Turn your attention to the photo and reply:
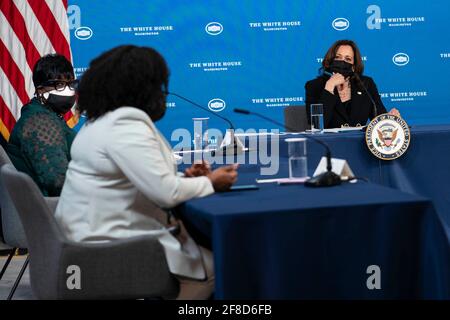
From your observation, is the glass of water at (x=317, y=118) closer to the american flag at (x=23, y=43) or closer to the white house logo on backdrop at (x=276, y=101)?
the white house logo on backdrop at (x=276, y=101)

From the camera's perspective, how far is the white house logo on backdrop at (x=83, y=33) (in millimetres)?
5969

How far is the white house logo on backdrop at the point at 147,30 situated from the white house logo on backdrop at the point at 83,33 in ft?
0.78

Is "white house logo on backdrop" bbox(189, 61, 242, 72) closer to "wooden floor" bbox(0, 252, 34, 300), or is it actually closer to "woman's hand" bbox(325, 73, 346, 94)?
"woman's hand" bbox(325, 73, 346, 94)

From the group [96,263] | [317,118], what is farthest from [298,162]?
[317,118]

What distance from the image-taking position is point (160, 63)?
8.34 feet

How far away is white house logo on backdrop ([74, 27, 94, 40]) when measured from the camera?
5969mm

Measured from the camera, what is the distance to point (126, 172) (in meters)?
2.38

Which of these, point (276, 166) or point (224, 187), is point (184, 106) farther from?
point (224, 187)

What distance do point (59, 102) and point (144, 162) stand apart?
4.91ft

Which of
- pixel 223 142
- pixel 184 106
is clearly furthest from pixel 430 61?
pixel 223 142

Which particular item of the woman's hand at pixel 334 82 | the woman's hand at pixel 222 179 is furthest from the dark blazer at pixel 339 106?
the woman's hand at pixel 222 179

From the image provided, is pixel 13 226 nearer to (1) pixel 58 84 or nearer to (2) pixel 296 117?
(1) pixel 58 84

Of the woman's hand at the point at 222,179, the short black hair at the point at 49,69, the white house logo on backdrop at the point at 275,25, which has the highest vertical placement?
the white house logo on backdrop at the point at 275,25

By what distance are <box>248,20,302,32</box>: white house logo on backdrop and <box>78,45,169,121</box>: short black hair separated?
364 cm
